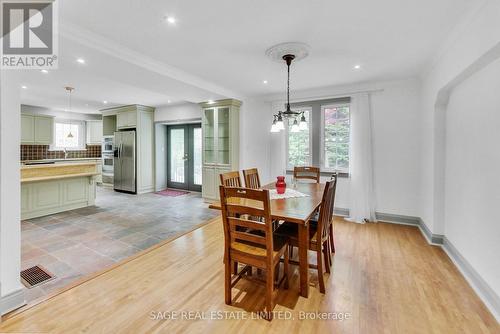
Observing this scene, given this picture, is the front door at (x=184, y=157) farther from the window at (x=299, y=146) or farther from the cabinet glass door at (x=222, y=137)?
the window at (x=299, y=146)

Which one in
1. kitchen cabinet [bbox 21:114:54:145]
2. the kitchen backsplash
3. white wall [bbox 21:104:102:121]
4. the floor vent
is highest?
white wall [bbox 21:104:102:121]

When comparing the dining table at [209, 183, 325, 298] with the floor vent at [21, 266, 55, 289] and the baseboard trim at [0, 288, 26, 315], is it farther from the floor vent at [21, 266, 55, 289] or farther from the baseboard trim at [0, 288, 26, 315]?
the floor vent at [21, 266, 55, 289]

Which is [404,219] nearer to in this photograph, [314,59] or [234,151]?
[314,59]

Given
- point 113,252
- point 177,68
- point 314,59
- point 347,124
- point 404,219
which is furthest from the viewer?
point 347,124

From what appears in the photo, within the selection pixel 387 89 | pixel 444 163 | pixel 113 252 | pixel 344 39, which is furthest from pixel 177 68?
pixel 444 163

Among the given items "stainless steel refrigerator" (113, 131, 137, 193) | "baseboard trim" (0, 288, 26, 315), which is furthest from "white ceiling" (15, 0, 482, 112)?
"stainless steel refrigerator" (113, 131, 137, 193)

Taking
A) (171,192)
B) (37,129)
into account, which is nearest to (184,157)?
(171,192)

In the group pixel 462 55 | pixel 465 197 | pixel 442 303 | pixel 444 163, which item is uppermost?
pixel 462 55

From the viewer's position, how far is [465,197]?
260 cm

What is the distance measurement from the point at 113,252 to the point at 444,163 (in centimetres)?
449

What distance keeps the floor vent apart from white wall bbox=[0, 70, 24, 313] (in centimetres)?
41

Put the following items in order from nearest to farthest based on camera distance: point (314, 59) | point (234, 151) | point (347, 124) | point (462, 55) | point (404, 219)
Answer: point (462, 55)
point (314, 59)
point (404, 219)
point (347, 124)
point (234, 151)

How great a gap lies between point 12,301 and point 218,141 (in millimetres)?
4134

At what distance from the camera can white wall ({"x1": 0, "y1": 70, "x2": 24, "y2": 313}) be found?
182 cm
